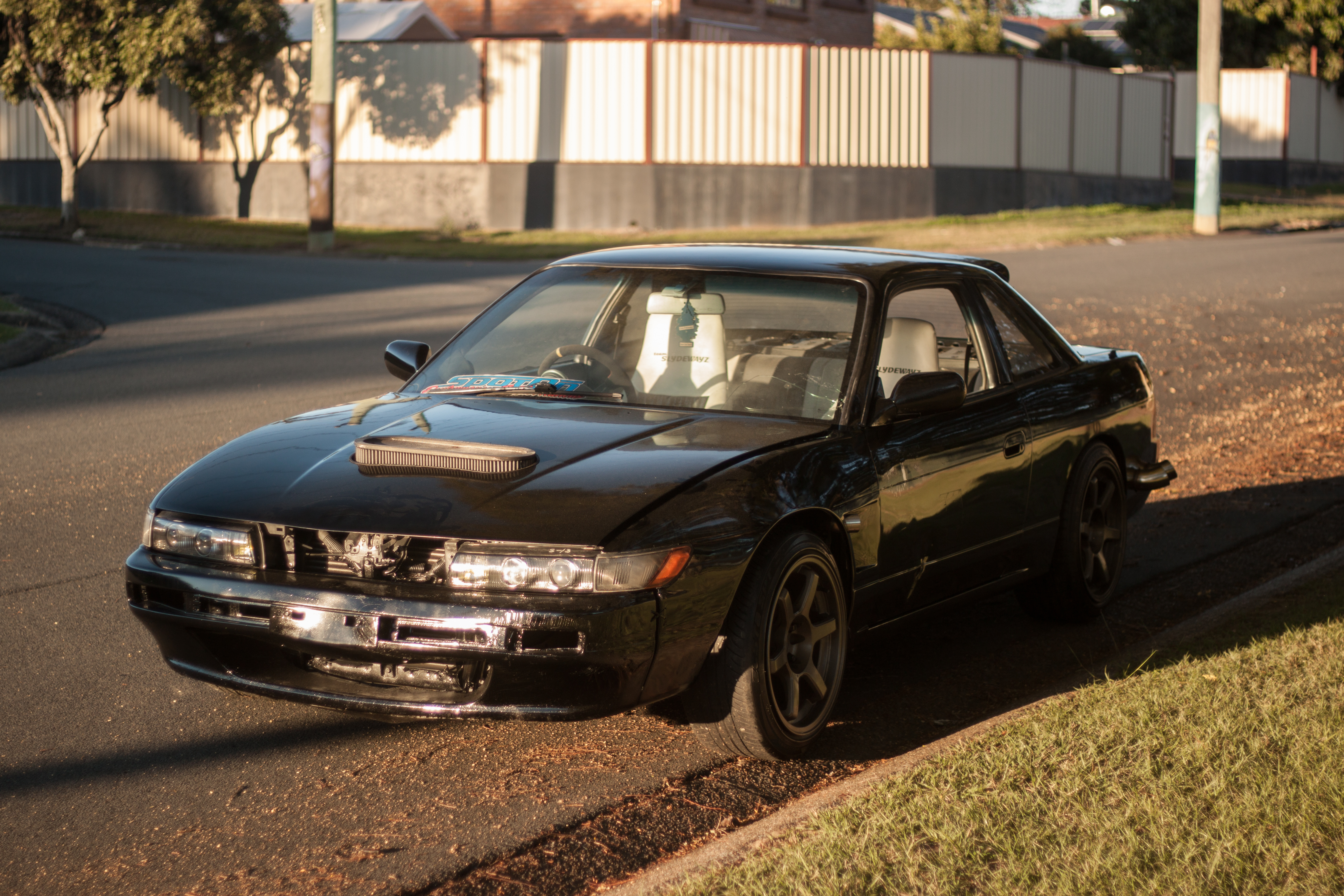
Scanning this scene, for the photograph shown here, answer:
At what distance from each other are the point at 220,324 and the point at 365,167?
1845 centimetres

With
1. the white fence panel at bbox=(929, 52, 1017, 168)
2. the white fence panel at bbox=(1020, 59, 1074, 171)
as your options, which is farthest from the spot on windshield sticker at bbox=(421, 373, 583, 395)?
the white fence panel at bbox=(1020, 59, 1074, 171)

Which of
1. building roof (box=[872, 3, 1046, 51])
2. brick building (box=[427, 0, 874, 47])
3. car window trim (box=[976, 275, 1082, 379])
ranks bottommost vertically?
car window trim (box=[976, 275, 1082, 379])

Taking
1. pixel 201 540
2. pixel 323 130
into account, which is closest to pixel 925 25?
pixel 323 130

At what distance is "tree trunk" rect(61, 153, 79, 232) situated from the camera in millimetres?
29625

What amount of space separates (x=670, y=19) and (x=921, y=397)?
111 feet

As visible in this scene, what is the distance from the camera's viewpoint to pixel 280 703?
462cm

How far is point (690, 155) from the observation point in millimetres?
31203

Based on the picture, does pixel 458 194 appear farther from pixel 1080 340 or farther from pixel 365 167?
pixel 1080 340

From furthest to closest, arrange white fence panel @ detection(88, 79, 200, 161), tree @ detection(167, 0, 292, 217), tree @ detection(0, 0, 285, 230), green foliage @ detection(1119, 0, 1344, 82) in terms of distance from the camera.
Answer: green foliage @ detection(1119, 0, 1344, 82)
white fence panel @ detection(88, 79, 200, 161)
tree @ detection(167, 0, 292, 217)
tree @ detection(0, 0, 285, 230)

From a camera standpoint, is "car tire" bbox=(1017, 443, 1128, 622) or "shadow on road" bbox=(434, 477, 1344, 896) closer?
"shadow on road" bbox=(434, 477, 1344, 896)

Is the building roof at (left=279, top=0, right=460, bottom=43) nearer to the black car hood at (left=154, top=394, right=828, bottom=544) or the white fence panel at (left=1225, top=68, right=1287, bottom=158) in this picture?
the white fence panel at (left=1225, top=68, right=1287, bottom=158)

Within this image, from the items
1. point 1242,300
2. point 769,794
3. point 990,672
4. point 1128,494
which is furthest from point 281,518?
point 1242,300

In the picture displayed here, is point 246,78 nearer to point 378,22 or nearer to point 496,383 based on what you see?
point 378,22

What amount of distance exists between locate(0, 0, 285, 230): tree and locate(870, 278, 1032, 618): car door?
26.1m
